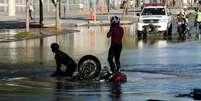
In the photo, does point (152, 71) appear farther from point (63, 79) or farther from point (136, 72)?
point (63, 79)

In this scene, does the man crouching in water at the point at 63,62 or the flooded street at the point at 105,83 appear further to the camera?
the man crouching in water at the point at 63,62

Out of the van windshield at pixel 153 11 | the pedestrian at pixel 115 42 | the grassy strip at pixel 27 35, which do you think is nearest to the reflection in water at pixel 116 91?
the pedestrian at pixel 115 42

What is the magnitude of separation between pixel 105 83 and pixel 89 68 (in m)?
0.93

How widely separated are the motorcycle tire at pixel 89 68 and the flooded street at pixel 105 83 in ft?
1.89

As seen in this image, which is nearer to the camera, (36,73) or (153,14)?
(36,73)

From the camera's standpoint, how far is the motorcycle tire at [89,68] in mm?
17950

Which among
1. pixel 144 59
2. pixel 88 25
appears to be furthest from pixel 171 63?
pixel 88 25

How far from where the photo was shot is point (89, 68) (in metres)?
18.1

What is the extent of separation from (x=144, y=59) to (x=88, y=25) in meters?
33.2

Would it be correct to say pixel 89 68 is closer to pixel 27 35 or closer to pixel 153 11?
pixel 27 35

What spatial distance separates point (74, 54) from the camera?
27094 millimetres

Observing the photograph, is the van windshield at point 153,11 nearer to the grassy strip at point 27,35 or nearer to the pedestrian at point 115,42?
the grassy strip at point 27,35

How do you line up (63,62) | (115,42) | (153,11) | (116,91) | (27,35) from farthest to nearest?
(153,11), (27,35), (115,42), (63,62), (116,91)

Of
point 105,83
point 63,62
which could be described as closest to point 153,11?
point 63,62
